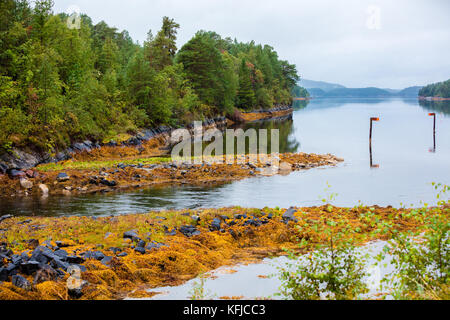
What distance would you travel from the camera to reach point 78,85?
1524 inches

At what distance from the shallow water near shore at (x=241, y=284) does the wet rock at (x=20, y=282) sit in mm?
2971

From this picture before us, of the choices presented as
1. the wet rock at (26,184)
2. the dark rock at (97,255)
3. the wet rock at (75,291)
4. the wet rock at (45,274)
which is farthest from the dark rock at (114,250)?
the wet rock at (26,184)

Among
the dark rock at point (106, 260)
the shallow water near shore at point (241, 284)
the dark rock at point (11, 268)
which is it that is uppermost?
the dark rock at point (11, 268)

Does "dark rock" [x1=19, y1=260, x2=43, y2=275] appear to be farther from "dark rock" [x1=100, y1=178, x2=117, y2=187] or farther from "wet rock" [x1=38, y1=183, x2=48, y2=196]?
"dark rock" [x1=100, y1=178, x2=117, y2=187]

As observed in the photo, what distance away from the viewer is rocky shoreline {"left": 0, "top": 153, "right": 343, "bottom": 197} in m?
24.3

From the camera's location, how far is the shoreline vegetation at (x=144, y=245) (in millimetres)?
9659

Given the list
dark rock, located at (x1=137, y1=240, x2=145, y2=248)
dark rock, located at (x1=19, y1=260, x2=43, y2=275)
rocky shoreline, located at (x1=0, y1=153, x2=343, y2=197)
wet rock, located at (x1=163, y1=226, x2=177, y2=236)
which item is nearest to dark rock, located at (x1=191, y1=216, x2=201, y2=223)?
wet rock, located at (x1=163, y1=226, x2=177, y2=236)

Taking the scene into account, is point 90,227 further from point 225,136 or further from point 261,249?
point 225,136

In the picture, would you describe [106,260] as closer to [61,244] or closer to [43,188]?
[61,244]

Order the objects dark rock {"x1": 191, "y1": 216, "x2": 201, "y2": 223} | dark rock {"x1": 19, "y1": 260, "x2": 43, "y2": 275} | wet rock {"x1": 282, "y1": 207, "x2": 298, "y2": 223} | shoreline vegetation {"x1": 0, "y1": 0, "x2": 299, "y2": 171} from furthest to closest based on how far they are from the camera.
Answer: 1. shoreline vegetation {"x1": 0, "y1": 0, "x2": 299, "y2": 171}
2. wet rock {"x1": 282, "y1": 207, "x2": 298, "y2": 223}
3. dark rock {"x1": 191, "y1": 216, "x2": 201, "y2": 223}
4. dark rock {"x1": 19, "y1": 260, "x2": 43, "y2": 275}

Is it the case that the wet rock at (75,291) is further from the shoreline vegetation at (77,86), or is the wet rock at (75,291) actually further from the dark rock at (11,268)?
the shoreline vegetation at (77,86)

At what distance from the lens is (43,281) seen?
980 cm

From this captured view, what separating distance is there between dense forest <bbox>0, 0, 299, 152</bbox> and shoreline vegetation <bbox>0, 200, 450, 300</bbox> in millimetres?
15082
